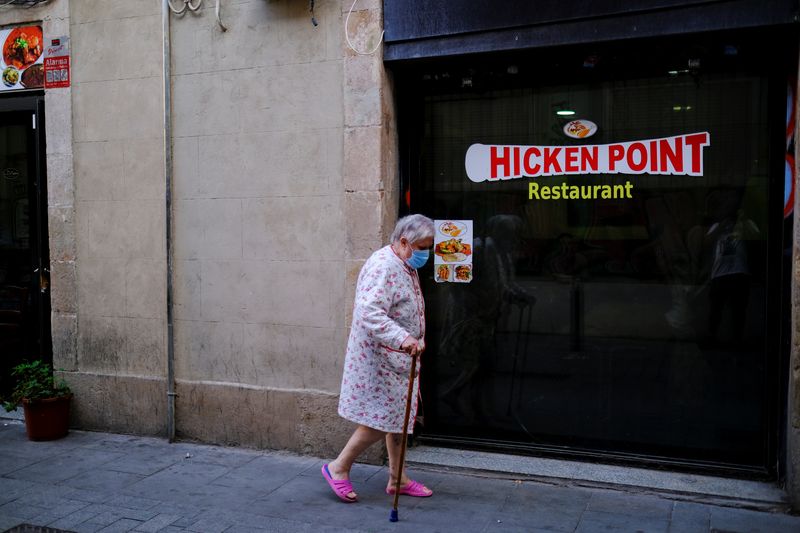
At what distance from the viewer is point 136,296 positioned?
6598 mm

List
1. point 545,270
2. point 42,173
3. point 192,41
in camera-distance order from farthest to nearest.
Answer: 1. point 42,173
2. point 192,41
3. point 545,270

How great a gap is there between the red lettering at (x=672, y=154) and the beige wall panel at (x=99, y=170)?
14.4 ft

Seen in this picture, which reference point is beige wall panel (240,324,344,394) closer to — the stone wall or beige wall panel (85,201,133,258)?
the stone wall

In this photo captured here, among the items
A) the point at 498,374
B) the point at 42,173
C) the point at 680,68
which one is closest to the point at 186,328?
the point at 42,173

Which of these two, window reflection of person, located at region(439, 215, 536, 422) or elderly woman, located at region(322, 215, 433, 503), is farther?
window reflection of person, located at region(439, 215, 536, 422)

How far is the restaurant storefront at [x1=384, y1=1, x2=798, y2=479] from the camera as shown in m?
5.15

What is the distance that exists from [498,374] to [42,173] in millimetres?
4554

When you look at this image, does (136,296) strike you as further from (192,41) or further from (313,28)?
(313,28)

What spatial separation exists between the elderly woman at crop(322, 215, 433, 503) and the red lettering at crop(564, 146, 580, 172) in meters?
1.38

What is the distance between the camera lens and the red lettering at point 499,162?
5.80 meters

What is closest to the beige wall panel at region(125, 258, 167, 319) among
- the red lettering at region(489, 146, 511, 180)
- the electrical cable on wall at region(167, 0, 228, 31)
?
the electrical cable on wall at region(167, 0, 228, 31)

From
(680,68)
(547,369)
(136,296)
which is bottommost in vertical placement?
(547,369)

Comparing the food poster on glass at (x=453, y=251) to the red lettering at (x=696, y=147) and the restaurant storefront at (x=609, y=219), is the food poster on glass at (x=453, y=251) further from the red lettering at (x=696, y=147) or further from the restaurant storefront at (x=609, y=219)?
the red lettering at (x=696, y=147)

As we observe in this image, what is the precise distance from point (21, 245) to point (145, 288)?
1.79 metres
